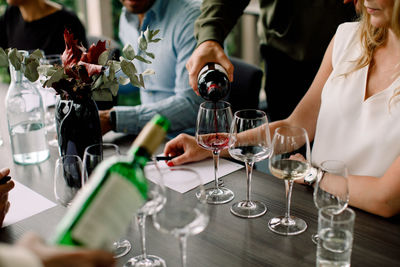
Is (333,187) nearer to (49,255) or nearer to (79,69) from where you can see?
(49,255)

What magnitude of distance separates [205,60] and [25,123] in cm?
65

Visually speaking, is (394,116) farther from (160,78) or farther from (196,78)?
(160,78)

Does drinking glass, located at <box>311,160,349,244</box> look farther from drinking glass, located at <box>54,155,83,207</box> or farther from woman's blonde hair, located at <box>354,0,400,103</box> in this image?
woman's blonde hair, located at <box>354,0,400,103</box>

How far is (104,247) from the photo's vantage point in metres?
0.61

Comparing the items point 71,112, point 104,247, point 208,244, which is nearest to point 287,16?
point 71,112

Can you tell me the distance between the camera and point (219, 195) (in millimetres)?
1247

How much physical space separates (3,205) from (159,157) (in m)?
0.51

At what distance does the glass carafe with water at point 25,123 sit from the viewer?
1.47 meters

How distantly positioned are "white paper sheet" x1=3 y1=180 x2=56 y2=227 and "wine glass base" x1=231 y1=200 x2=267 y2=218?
0.50m

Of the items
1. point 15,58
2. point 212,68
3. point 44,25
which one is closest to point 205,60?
point 212,68

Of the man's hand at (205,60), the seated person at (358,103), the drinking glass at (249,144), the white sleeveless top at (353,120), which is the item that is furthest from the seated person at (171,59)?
the drinking glass at (249,144)

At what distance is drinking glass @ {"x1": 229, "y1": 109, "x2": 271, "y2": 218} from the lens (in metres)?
1.14

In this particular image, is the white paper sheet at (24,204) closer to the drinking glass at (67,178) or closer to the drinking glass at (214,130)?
the drinking glass at (67,178)

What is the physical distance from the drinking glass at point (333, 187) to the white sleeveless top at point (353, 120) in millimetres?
Answer: 494
